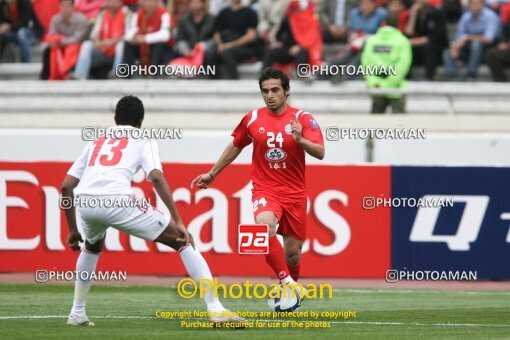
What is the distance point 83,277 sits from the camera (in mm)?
10219

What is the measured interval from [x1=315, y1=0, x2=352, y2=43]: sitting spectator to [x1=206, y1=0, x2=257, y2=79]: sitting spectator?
1375 millimetres

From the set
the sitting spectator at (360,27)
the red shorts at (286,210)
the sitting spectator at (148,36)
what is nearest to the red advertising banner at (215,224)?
the sitting spectator at (360,27)

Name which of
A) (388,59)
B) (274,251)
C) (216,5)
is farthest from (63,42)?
(274,251)

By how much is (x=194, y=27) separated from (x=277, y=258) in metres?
9.12

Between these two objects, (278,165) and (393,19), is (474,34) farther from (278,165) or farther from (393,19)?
(278,165)

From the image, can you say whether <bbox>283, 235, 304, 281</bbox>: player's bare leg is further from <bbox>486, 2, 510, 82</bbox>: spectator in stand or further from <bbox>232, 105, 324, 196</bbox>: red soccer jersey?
<bbox>486, 2, 510, 82</bbox>: spectator in stand

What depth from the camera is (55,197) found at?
51.8 ft

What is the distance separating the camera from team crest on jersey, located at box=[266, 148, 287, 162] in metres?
11.2

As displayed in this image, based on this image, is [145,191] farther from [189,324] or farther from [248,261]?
[189,324]

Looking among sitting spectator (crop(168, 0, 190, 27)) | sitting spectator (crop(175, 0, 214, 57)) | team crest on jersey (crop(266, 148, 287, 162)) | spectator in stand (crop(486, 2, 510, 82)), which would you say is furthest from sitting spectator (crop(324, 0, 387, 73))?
team crest on jersey (crop(266, 148, 287, 162))

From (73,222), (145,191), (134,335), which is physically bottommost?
(145,191)

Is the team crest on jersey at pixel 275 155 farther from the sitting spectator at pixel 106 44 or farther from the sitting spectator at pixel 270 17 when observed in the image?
the sitting spectator at pixel 106 44

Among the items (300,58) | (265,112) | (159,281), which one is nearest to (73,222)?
(265,112)

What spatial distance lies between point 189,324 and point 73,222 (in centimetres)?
138
